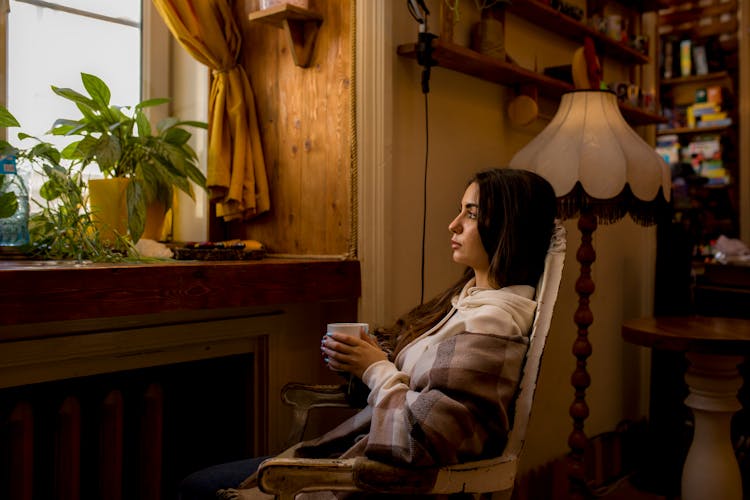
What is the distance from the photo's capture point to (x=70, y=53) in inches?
80.5

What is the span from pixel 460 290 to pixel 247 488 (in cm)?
64

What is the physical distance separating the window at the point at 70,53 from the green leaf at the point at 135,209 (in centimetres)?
34

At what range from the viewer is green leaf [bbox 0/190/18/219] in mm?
1593

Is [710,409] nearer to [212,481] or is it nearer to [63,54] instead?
[212,481]

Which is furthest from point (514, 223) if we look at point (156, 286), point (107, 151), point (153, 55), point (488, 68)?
point (153, 55)

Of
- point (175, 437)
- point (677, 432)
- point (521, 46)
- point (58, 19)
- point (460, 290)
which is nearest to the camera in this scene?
point (460, 290)

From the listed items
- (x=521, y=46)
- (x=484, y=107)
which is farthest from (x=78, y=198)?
(x=521, y=46)

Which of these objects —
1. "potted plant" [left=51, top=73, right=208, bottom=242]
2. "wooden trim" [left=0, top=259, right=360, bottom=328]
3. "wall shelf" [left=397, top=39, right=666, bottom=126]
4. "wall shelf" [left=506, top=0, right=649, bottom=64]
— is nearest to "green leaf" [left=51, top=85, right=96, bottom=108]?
"potted plant" [left=51, top=73, right=208, bottom=242]

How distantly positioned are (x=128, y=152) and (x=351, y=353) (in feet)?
3.08

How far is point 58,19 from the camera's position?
2.02 m

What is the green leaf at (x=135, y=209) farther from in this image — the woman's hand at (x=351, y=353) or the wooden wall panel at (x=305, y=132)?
the woman's hand at (x=351, y=353)

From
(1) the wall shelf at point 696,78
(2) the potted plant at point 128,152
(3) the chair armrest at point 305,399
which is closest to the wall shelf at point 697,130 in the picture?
(1) the wall shelf at point 696,78

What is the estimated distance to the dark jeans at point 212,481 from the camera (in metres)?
1.41

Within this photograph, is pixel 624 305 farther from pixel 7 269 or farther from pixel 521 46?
pixel 7 269
